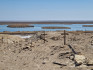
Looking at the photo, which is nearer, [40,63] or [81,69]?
[81,69]

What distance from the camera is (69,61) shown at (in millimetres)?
8430

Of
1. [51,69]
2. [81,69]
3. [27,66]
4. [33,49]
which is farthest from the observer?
[33,49]

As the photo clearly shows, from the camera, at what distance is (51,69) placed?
294 inches

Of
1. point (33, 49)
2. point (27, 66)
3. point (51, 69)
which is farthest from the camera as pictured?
point (33, 49)

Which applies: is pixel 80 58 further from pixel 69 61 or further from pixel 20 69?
pixel 20 69

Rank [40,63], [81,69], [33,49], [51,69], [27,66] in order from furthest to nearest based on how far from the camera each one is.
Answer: [33,49] < [40,63] < [27,66] < [51,69] < [81,69]

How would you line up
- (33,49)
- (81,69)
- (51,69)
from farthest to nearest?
(33,49)
(51,69)
(81,69)

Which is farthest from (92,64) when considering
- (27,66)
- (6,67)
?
(6,67)

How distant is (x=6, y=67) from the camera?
788cm

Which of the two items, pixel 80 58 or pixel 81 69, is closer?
pixel 81 69

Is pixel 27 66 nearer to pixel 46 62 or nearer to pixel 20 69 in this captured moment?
pixel 20 69

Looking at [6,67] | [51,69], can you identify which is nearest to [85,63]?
[51,69]

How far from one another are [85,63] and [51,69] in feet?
5.05

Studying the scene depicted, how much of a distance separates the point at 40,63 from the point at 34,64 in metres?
0.33
